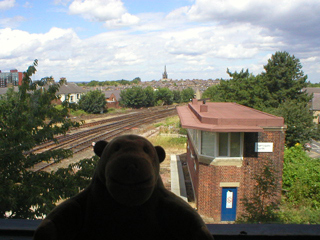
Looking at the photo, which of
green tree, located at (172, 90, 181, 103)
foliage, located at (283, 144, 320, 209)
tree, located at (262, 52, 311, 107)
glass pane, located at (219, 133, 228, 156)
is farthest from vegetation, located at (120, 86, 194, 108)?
glass pane, located at (219, 133, 228, 156)

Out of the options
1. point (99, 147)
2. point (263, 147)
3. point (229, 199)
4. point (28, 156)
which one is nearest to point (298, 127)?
point (263, 147)

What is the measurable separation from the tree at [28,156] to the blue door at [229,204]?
787cm

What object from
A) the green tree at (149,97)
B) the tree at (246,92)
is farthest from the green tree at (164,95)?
the tree at (246,92)

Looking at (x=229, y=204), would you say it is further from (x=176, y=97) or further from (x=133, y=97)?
(x=176, y=97)

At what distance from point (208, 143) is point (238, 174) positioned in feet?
5.53

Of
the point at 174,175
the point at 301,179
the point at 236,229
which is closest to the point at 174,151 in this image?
the point at 174,175

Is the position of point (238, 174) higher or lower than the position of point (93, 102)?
lower

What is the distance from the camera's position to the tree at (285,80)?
3034 centimetres

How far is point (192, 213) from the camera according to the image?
158cm

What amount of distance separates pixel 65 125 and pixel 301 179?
11.2 m

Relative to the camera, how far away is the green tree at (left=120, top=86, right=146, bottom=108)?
53331mm

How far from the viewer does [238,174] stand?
469 inches

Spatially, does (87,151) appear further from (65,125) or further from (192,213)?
(192,213)

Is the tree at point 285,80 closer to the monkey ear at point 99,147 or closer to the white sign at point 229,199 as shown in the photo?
the white sign at point 229,199
